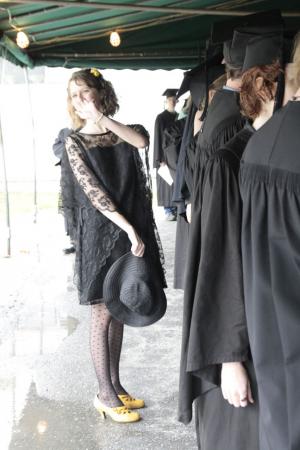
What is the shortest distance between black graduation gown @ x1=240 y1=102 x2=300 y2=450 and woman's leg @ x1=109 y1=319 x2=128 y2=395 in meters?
1.91

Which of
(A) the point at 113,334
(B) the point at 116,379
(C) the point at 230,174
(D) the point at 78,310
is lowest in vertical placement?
(D) the point at 78,310

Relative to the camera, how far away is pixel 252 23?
8.50 ft

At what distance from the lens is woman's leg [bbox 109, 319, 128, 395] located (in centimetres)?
335

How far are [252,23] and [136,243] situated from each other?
121 centimetres

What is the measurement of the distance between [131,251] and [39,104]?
14.6 meters

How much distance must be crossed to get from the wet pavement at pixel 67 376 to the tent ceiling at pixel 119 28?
8.42 ft

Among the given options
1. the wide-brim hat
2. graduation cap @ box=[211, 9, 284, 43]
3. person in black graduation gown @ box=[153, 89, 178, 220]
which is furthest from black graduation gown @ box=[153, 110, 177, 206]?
the wide-brim hat

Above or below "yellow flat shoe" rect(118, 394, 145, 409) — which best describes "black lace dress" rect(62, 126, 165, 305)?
above

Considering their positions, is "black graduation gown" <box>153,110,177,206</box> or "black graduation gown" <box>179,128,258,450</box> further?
"black graduation gown" <box>153,110,177,206</box>

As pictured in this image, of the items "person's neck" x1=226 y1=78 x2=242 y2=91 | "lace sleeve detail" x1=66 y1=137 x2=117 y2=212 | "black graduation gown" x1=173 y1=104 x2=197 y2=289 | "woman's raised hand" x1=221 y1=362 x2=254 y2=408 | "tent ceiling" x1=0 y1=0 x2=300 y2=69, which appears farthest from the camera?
"tent ceiling" x1=0 y1=0 x2=300 y2=69

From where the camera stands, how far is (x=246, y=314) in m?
1.55

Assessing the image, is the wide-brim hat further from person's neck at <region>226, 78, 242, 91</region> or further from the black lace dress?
person's neck at <region>226, 78, 242, 91</region>

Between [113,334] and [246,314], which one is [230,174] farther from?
[113,334]

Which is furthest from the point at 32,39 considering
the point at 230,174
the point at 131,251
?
the point at 230,174
